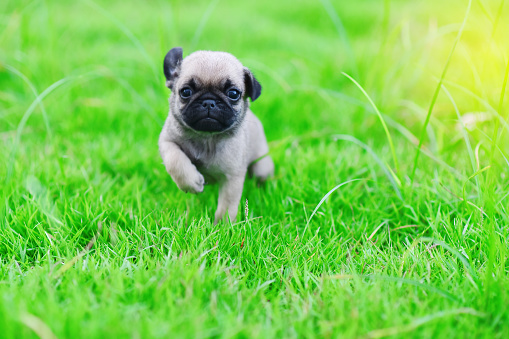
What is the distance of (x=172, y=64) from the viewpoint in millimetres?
3189

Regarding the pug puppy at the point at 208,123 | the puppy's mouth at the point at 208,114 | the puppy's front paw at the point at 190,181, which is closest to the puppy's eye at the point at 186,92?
the pug puppy at the point at 208,123

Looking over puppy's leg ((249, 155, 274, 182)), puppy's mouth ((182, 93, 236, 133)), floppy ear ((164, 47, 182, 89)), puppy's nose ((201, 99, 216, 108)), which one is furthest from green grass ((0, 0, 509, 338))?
floppy ear ((164, 47, 182, 89))

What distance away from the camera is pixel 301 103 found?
16.9ft

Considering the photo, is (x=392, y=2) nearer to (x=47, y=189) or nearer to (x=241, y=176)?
(x=241, y=176)

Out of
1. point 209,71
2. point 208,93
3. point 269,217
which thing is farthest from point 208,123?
point 269,217

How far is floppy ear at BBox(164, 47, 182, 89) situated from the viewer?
10.4 feet

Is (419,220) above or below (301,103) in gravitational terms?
below

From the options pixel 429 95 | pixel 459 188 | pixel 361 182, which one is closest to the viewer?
pixel 459 188

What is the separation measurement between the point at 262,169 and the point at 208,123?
939mm

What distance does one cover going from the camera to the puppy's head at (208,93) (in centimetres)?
291

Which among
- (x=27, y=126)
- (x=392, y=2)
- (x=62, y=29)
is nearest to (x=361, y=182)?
(x=27, y=126)

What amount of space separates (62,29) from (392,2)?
702 centimetres

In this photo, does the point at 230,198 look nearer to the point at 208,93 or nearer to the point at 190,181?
the point at 190,181

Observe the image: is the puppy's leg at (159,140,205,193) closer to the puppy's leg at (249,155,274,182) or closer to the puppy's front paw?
the puppy's front paw
